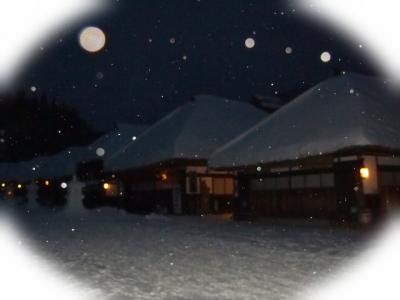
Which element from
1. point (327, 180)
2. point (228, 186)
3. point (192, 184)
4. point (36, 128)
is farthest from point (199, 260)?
point (36, 128)

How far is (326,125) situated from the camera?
567 inches

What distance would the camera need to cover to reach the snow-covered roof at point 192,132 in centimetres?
2112

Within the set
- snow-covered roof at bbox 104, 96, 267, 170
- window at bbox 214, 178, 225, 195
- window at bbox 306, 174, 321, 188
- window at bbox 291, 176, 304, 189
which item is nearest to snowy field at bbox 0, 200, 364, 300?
window at bbox 306, 174, 321, 188

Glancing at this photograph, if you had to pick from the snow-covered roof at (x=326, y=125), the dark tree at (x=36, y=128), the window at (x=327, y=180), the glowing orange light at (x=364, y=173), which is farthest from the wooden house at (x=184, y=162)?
the dark tree at (x=36, y=128)

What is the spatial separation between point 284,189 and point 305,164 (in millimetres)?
1415

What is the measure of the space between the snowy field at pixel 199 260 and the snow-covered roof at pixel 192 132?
8432 millimetres

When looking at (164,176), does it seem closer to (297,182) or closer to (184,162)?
(184,162)

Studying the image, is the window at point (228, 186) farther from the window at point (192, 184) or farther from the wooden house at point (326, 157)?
the wooden house at point (326, 157)

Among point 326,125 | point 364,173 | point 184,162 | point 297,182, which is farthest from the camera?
point 184,162

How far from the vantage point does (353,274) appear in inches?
277

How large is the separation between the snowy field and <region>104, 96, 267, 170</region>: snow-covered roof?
8.43m

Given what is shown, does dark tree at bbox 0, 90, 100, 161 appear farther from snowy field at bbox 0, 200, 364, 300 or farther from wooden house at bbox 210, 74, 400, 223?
snowy field at bbox 0, 200, 364, 300

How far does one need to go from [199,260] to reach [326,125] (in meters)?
7.91

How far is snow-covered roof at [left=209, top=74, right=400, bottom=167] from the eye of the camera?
13.1 meters
